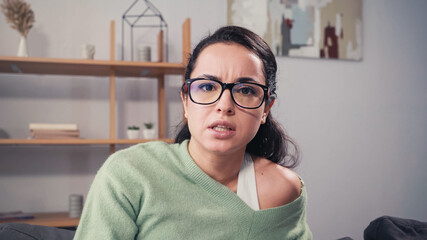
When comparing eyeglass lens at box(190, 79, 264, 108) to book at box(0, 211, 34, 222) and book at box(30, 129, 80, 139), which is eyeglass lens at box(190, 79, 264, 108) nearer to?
book at box(30, 129, 80, 139)

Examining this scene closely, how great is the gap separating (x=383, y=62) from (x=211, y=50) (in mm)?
2724

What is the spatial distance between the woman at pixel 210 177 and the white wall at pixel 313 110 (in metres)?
1.68

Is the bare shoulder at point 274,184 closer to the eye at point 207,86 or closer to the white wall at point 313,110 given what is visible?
the eye at point 207,86

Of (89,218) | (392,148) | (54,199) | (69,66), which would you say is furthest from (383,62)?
(89,218)

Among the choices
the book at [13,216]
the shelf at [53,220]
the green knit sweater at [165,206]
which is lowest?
the shelf at [53,220]

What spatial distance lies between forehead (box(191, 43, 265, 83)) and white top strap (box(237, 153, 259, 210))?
→ 237mm

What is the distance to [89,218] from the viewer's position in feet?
3.27

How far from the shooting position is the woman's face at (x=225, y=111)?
3.44ft

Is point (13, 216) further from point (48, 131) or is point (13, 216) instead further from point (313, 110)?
point (313, 110)

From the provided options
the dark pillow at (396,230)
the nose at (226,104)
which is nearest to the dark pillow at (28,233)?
the nose at (226,104)

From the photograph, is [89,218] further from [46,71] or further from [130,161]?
[46,71]

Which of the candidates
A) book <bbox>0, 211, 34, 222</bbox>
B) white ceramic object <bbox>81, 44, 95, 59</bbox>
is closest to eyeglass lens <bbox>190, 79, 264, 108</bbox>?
white ceramic object <bbox>81, 44, 95, 59</bbox>

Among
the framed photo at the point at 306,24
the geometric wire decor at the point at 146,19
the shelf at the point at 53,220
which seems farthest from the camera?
the framed photo at the point at 306,24

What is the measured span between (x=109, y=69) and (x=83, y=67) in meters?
0.15
